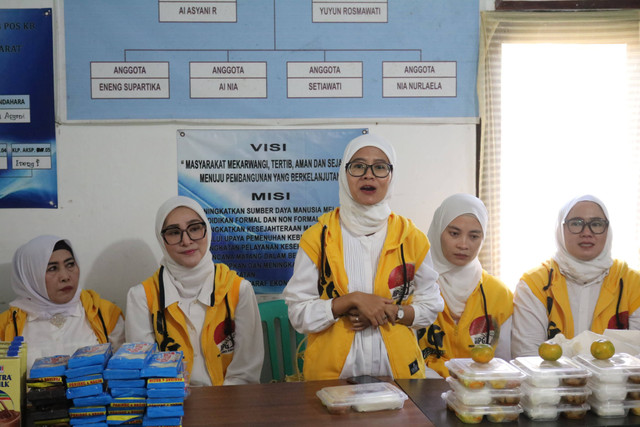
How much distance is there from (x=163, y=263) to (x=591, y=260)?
2.17 meters

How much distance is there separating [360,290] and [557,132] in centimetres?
190

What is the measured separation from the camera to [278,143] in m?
3.34

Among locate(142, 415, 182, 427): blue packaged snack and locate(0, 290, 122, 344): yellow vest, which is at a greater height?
locate(0, 290, 122, 344): yellow vest

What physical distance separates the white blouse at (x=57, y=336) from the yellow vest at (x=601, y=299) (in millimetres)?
2180

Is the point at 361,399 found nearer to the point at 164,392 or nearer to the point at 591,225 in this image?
the point at 164,392

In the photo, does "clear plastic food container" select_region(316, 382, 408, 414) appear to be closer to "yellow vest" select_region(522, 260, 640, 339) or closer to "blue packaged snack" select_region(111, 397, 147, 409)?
"blue packaged snack" select_region(111, 397, 147, 409)

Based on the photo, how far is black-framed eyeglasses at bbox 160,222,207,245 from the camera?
2.74m

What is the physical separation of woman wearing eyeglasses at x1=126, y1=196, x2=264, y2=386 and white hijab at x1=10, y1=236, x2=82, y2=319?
0.42 m

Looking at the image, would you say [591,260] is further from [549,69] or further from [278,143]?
[278,143]

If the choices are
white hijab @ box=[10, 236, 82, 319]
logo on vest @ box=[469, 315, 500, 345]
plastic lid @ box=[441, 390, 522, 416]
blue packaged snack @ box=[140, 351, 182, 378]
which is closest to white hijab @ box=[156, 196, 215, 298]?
white hijab @ box=[10, 236, 82, 319]

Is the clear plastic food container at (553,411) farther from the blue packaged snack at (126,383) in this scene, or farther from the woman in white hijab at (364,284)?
the blue packaged snack at (126,383)

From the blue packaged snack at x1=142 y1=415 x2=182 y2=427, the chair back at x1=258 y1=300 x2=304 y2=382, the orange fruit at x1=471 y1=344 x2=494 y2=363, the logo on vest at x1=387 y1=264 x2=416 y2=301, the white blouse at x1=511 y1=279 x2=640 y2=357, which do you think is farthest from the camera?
the chair back at x1=258 y1=300 x2=304 y2=382

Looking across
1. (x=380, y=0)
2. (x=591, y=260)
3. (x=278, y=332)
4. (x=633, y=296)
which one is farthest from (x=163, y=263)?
(x=633, y=296)

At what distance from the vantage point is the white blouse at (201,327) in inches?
103
